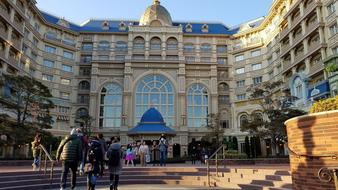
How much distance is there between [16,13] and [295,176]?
48.2 m

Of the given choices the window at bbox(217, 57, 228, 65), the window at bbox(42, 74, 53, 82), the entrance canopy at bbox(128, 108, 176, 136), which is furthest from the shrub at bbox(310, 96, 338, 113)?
the window at bbox(217, 57, 228, 65)

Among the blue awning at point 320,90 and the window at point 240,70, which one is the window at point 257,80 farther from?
the blue awning at point 320,90

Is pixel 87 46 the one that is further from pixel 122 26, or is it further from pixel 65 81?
pixel 122 26

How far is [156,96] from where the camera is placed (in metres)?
56.0

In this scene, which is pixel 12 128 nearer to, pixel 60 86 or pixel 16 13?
pixel 16 13

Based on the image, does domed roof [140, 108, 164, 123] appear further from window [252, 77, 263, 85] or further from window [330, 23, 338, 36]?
window [252, 77, 263, 85]

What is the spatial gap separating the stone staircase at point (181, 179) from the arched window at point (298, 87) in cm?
2754

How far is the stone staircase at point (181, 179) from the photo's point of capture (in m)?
12.1

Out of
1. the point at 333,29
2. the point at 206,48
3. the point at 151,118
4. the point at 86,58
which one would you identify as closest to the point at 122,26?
the point at 86,58

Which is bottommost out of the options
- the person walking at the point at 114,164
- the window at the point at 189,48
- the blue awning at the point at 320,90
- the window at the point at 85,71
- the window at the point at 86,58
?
the person walking at the point at 114,164

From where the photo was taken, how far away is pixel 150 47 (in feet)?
202

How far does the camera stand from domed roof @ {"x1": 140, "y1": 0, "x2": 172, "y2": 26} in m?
62.7

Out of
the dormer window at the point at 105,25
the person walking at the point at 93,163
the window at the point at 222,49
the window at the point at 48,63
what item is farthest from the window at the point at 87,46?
the person walking at the point at 93,163

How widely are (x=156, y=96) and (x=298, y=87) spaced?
25358 mm
